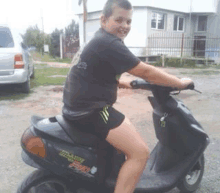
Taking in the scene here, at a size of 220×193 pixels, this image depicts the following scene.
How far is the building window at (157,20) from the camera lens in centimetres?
1907

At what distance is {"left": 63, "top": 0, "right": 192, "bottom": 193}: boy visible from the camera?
1.77 metres

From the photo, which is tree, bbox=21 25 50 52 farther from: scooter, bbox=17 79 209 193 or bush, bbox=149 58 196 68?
scooter, bbox=17 79 209 193

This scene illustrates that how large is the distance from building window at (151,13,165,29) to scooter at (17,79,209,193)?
17.8 meters

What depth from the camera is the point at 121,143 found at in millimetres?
1814

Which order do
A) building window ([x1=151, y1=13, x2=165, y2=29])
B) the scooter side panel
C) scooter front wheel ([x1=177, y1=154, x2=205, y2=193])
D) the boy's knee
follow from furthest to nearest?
building window ([x1=151, y1=13, x2=165, y2=29]), scooter front wheel ([x1=177, y1=154, x2=205, y2=193]), the scooter side panel, the boy's knee

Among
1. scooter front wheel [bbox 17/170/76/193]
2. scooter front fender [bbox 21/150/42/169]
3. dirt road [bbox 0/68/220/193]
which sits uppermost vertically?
scooter front fender [bbox 21/150/42/169]

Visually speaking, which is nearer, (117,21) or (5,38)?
(117,21)

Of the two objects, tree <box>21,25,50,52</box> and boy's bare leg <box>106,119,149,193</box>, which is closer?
boy's bare leg <box>106,119,149,193</box>

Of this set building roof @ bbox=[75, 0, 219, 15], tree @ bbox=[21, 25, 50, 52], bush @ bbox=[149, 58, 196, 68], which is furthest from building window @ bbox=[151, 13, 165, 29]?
tree @ bbox=[21, 25, 50, 52]

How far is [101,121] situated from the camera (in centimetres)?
183

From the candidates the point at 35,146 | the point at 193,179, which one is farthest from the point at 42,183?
the point at 193,179

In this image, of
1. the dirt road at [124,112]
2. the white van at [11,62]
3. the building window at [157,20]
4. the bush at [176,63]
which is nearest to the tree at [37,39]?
the building window at [157,20]

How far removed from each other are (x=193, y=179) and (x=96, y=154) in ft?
3.80

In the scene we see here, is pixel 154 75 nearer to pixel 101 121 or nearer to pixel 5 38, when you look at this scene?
pixel 101 121
